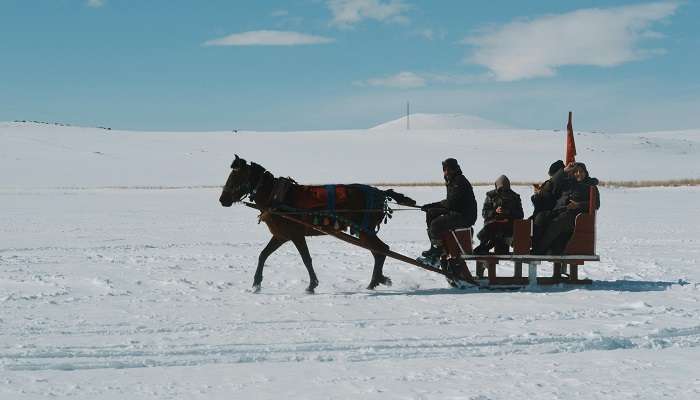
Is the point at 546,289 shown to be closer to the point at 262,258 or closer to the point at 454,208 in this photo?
the point at 454,208

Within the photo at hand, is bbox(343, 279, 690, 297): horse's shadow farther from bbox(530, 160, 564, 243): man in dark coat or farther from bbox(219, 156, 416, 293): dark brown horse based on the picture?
bbox(530, 160, 564, 243): man in dark coat

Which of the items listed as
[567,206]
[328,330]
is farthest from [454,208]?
[328,330]

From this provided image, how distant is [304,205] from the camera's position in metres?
9.70

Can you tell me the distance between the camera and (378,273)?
32.4ft

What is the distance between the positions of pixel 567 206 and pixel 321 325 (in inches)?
147

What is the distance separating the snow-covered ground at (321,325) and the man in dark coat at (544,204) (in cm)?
75

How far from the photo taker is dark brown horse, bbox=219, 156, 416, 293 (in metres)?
9.53

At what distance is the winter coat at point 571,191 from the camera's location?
958 cm

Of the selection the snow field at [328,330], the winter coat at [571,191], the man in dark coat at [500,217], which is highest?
the winter coat at [571,191]

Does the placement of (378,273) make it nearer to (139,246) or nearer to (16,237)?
(139,246)

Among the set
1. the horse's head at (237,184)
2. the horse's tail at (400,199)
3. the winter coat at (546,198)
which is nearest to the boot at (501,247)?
the winter coat at (546,198)

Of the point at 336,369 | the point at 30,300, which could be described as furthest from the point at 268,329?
the point at 30,300

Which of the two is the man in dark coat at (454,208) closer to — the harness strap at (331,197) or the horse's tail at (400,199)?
the horse's tail at (400,199)

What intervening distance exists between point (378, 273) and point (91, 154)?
50738 mm
